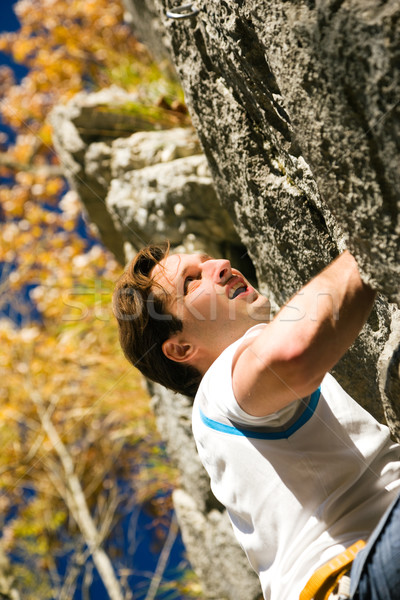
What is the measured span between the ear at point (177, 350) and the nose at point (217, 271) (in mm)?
229

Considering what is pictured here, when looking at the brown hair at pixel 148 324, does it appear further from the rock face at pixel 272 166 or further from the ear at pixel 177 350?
the rock face at pixel 272 166

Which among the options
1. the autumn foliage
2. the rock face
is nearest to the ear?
the rock face

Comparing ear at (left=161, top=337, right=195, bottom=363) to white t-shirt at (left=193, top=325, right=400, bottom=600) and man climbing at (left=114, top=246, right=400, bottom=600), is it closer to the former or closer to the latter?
man climbing at (left=114, top=246, right=400, bottom=600)

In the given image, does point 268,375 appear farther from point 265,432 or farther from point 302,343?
point 265,432

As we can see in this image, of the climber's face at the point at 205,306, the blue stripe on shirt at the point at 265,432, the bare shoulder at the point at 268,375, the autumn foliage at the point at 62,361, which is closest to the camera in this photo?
the bare shoulder at the point at 268,375

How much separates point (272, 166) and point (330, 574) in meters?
1.39

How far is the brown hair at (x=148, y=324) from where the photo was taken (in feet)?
5.91

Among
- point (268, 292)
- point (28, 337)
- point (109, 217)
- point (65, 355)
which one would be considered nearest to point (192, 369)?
point (268, 292)

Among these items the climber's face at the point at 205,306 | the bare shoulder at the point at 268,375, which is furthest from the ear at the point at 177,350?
the bare shoulder at the point at 268,375

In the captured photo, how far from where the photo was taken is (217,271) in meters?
1.77

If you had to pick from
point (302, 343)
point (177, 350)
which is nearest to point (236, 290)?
point (177, 350)

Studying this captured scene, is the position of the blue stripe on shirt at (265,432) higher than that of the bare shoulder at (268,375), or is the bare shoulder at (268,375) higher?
the bare shoulder at (268,375)

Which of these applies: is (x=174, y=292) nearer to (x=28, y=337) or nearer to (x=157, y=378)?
(x=157, y=378)

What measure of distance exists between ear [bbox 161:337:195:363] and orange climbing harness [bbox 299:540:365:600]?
0.72 meters
